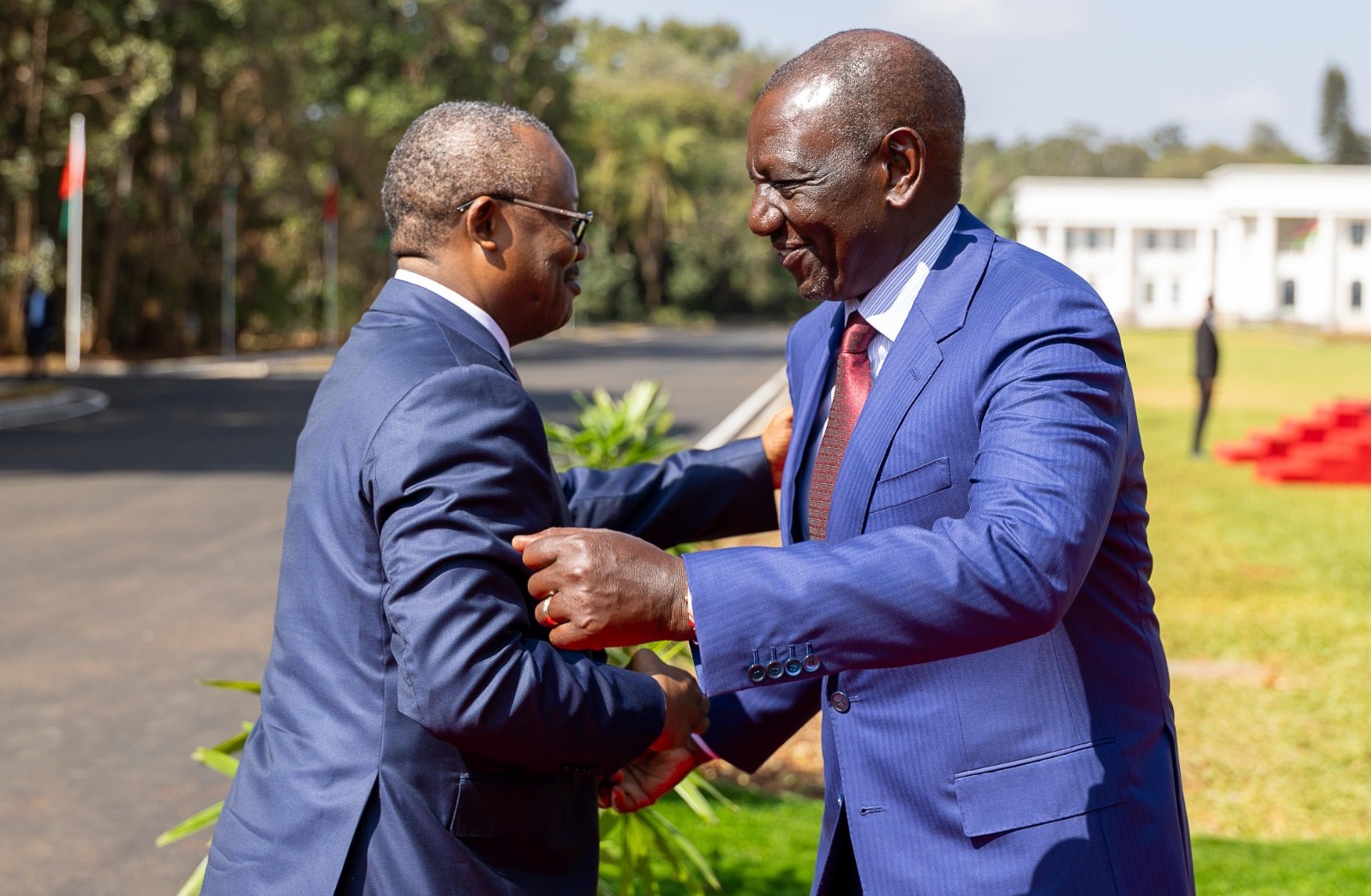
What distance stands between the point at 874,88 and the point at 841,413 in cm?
51

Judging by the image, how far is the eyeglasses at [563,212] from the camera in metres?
2.45

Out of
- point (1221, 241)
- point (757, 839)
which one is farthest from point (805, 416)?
point (1221, 241)

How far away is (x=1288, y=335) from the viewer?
70.8 metres

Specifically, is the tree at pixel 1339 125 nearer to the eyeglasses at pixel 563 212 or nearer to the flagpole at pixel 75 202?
the flagpole at pixel 75 202

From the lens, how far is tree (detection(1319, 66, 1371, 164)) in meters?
129

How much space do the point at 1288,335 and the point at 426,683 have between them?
7510cm

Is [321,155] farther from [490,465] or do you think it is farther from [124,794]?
[490,465]

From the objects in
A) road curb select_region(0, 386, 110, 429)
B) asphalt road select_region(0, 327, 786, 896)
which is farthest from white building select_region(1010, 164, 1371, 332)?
asphalt road select_region(0, 327, 786, 896)

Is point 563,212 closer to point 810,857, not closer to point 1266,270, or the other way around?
point 810,857

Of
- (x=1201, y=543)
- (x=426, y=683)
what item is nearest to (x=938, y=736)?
(x=426, y=683)

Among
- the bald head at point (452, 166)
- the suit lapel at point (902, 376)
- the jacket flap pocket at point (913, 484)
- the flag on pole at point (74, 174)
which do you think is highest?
the flag on pole at point (74, 174)

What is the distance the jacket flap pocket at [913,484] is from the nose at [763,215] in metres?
0.42

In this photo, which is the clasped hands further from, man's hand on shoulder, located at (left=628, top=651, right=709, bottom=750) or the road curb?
the road curb

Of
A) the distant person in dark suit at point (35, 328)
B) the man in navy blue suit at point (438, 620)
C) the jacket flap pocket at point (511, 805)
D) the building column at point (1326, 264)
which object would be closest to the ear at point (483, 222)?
the man in navy blue suit at point (438, 620)
